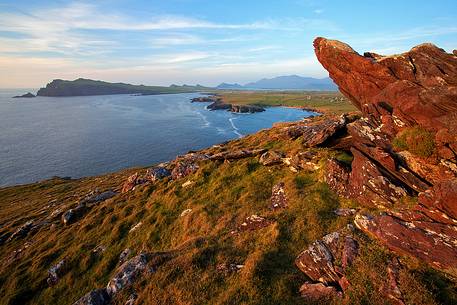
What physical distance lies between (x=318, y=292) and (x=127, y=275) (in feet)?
43.2

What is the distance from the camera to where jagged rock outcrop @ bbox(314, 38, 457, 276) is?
1677cm

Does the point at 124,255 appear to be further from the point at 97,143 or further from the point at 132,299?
the point at 97,143

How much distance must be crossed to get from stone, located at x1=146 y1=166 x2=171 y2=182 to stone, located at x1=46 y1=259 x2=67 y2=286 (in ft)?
56.3

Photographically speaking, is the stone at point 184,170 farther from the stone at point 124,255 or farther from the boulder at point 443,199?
the boulder at point 443,199

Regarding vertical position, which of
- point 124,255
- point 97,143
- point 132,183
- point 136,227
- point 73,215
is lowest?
point 97,143

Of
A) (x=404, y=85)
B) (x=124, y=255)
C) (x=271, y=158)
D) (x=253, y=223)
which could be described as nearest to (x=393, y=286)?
(x=253, y=223)

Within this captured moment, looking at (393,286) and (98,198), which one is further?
(98,198)

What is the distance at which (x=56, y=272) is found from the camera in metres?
28.2

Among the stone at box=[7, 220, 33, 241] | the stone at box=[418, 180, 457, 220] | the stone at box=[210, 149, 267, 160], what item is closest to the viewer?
the stone at box=[418, 180, 457, 220]

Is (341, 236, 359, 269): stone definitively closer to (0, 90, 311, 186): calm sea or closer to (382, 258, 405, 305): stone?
(382, 258, 405, 305): stone

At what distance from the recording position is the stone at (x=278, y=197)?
26.4 meters

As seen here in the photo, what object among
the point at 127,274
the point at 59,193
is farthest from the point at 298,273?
the point at 59,193

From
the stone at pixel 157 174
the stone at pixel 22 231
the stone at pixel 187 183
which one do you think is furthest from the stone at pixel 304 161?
the stone at pixel 22 231

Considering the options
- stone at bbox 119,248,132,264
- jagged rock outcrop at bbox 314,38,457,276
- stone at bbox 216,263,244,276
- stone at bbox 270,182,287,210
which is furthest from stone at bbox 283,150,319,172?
stone at bbox 119,248,132,264
